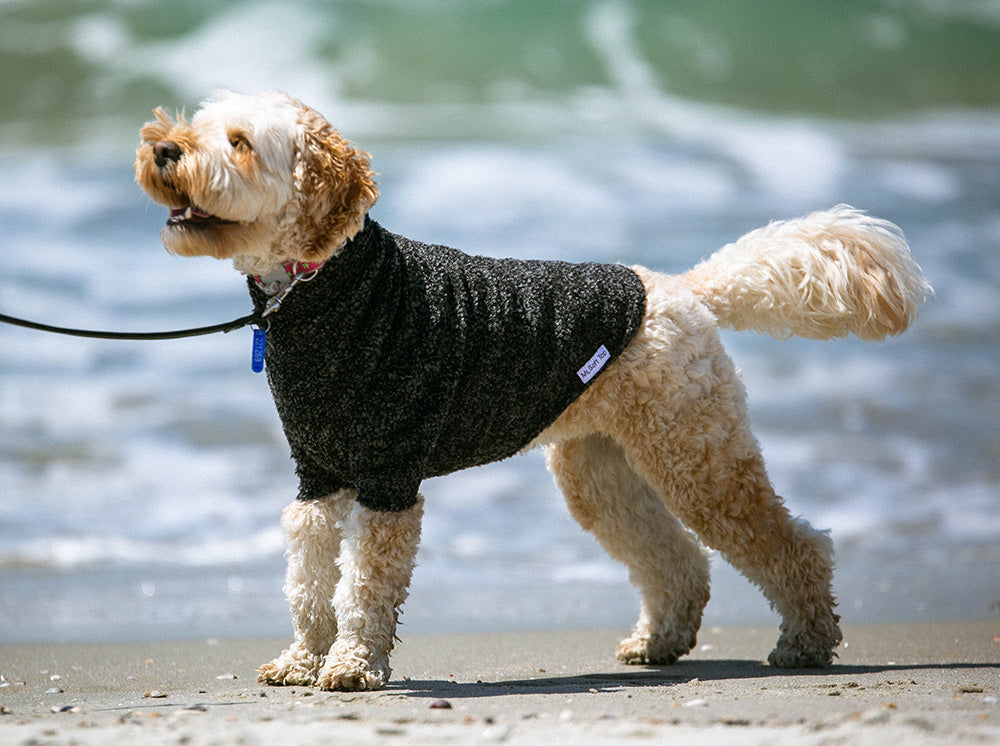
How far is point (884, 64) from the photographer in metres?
17.0

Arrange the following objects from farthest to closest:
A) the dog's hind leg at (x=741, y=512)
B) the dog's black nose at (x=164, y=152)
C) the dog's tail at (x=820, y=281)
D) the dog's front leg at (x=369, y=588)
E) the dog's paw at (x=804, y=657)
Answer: the dog's tail at (x=820, y=281)
the dog's paw at (x=804, y=657)
the dog's hind leg at (x=741, y=512)
the dog's front leg at (x=369, y=588)
the dog's black nose at (x=164, y=152)

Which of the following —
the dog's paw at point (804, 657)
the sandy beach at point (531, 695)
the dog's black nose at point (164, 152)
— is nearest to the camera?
the sandy beach at point (531, 695)

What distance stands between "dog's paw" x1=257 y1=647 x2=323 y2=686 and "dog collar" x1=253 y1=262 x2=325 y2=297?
1.32 metres

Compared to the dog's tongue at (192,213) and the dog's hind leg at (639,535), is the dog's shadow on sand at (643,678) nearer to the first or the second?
the dog's hind leg at (639,535)

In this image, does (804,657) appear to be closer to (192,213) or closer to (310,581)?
(310,581)

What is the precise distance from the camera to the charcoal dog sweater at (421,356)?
3.58m

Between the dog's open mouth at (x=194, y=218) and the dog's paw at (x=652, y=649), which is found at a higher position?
the dog's open mouth at (x=194, y=218)

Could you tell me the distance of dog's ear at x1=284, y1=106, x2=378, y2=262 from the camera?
349 centimetres

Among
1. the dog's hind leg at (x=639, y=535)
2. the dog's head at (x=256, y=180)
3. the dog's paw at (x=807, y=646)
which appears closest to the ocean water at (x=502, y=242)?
the dog's hind leg at (x=639, y=535)

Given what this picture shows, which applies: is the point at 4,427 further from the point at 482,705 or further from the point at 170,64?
the point at 170,64

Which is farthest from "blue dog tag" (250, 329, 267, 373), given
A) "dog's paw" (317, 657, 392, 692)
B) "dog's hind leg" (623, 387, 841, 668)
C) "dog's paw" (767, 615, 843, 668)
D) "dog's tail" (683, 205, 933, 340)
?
"dog's paw" (767, 615, 843, 668)

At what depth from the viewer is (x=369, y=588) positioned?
3.59 metres

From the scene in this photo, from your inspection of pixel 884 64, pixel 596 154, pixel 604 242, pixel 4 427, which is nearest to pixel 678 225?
pixel 604 242

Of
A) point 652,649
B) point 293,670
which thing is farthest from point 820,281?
point 293,670
